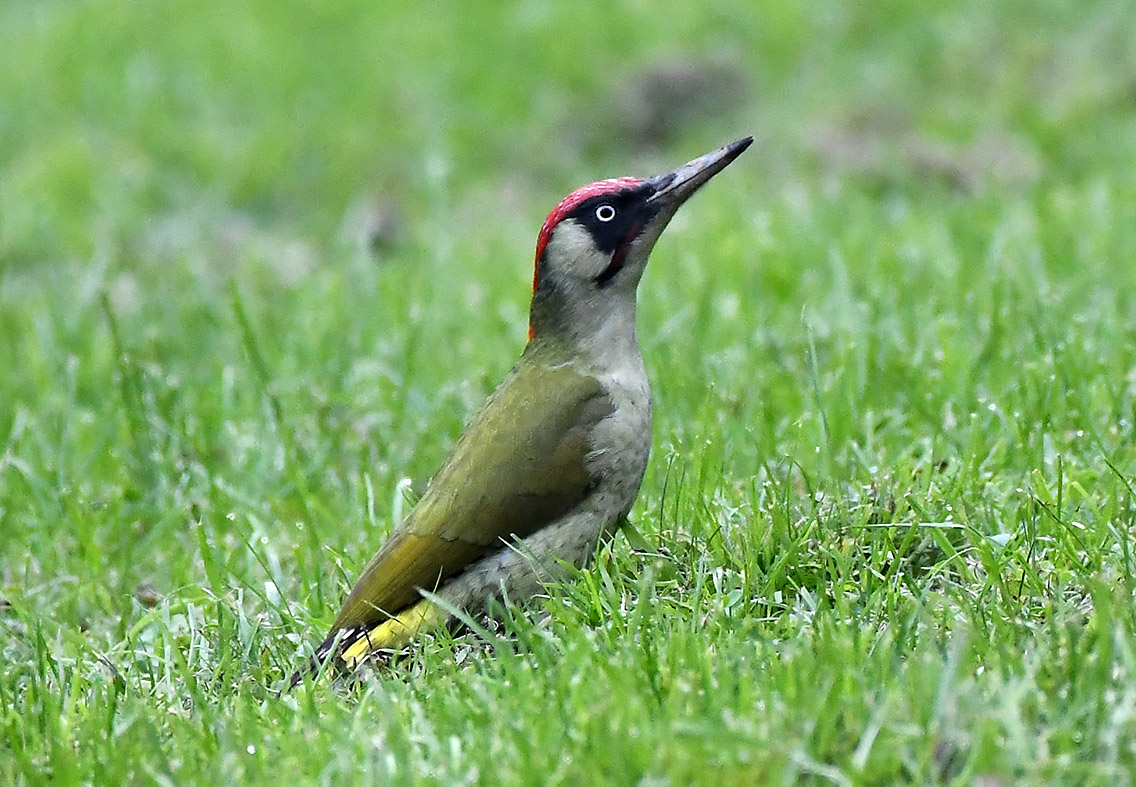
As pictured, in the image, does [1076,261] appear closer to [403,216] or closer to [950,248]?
[950,248]

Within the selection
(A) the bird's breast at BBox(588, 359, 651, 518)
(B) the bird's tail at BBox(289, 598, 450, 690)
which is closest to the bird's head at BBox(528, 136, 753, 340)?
(A) the bird's breast at BBox(588, 359, 651, 518)

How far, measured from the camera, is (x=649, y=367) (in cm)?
521

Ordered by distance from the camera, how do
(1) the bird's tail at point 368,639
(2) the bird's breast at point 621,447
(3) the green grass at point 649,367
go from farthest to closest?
(2) the bird's breast at point 621,447, (1) the bird's tail at point 368,639, (3) the green grass at point 649,367

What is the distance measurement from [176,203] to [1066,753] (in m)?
7.00

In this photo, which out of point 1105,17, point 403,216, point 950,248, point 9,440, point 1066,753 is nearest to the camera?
point 1066,753

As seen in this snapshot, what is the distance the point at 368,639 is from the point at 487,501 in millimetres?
389

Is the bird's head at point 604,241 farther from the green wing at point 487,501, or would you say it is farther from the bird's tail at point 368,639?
the bird's tail at point 368,639

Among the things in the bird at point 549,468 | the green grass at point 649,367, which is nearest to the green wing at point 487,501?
the bird at point 549,468

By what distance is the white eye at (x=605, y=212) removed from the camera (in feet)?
12.3

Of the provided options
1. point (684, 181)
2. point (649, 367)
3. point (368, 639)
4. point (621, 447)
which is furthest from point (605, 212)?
point (649, 367)

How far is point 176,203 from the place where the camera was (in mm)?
8727

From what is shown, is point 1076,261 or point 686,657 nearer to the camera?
point 686,657

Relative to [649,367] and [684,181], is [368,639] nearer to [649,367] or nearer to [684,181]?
[684,181]

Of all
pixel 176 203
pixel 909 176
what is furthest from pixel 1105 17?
pixel 176 203
